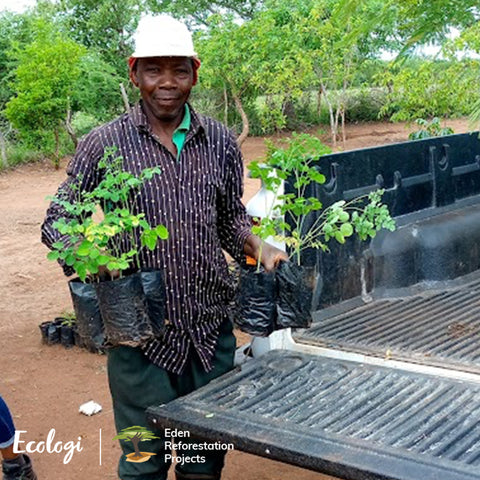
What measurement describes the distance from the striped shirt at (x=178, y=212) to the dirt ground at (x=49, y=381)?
1.27 metres

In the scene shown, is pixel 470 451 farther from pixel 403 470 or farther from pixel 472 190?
pixel 472 190

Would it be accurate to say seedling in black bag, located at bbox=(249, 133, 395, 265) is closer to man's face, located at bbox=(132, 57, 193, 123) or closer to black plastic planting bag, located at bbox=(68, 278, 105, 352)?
man's face, located at bbox=(132, 57, 193, 123)

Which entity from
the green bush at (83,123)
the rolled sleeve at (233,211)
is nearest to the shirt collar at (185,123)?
the rolled sleeve at (233,211)

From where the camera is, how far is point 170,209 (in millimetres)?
2627

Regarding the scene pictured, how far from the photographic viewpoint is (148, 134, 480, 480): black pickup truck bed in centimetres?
227

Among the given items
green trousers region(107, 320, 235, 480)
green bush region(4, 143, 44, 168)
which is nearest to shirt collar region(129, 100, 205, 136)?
green trousers region(107, 320, 235, 480)

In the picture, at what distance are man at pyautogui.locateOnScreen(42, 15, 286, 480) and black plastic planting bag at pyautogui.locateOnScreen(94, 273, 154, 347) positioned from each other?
0.53 feet

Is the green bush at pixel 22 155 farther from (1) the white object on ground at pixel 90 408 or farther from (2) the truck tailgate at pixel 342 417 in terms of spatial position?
(2) the truck tailgate at pixel 342 417

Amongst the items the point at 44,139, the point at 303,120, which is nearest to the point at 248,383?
the point at 44,139

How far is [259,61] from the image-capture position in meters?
14.5

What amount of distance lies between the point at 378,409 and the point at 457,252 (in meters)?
1.98

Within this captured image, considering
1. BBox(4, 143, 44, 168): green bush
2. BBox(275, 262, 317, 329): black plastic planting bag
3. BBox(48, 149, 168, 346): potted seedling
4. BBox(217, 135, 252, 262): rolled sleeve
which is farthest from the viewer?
BBox(4, 143, 44, 168): green bush

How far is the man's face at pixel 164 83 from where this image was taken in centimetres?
261

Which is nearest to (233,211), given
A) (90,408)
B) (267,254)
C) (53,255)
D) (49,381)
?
(267,254)
